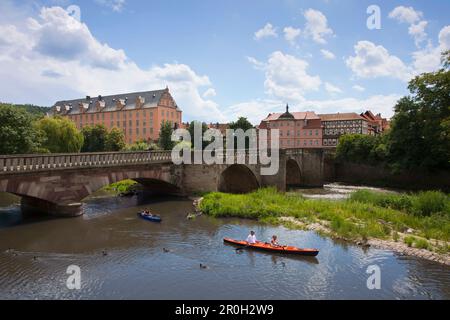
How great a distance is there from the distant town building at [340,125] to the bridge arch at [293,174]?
3721 centimetres

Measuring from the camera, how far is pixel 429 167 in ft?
174

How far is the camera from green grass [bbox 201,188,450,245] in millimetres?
25875

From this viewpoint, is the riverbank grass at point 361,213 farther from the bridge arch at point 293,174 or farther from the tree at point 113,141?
the tree at point 113,141

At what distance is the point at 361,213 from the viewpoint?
98.7 feet

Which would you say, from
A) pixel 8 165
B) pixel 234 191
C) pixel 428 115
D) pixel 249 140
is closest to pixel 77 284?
pixel 8 165

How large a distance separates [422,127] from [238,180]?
2661cm

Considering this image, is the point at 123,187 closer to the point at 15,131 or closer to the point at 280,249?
the point at 15,131

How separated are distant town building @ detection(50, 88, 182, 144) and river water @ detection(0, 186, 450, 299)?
6708 centimetres

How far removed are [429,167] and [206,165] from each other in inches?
1312

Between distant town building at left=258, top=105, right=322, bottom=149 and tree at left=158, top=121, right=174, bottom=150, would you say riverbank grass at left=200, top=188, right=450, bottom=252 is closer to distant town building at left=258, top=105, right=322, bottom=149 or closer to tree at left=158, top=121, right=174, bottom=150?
tree at left=158, top=121, right=174, bottom=150

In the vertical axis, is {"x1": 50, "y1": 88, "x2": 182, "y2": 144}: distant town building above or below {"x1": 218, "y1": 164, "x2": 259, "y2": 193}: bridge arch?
above

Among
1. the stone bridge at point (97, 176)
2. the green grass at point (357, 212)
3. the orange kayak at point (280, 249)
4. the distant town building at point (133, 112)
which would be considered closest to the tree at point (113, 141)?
the distant town building at point (133, 112)

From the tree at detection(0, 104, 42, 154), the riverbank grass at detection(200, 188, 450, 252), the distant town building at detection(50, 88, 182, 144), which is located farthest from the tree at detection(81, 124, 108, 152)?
the riverbank grass at detection(200, 188, 450, 252)
